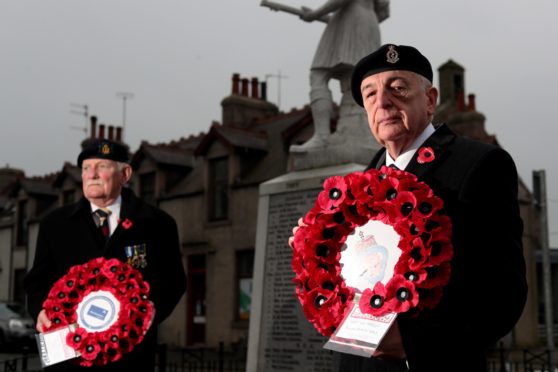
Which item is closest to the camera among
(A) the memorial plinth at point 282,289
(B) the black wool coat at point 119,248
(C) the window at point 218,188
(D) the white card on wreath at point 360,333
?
(D) the white card on wreath at point 360,333

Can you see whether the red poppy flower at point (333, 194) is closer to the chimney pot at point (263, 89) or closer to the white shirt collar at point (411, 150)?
the white shirt collar at point (411, 150)

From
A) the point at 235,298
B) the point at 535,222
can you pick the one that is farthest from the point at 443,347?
the point at 535,222

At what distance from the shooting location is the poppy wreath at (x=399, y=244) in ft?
8.91

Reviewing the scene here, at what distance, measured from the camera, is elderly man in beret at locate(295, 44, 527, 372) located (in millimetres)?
2713

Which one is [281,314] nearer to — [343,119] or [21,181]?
[343,119]

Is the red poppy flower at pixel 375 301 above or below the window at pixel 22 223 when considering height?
below

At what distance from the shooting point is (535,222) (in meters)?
29.6

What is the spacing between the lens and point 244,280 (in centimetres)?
2548

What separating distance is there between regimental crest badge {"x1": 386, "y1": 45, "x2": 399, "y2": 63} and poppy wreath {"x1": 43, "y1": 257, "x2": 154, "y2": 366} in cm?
232

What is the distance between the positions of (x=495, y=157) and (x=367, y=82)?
1.91ft

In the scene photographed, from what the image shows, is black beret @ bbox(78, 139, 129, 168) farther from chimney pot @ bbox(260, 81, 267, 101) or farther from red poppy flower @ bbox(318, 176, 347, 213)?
chimney pot @ bbox(260, 81, 267, 101)

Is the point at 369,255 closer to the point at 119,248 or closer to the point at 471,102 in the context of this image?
the point at 119,248

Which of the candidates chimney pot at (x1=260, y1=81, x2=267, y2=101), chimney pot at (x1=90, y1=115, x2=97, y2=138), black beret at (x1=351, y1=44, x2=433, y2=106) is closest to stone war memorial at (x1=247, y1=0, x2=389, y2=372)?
black beret at (x1=351, y1=44, x2=433, y2=106)

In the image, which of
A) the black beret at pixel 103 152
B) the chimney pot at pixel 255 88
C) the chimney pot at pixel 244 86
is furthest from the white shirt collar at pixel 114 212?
the chimney pot at pixel 255 88
